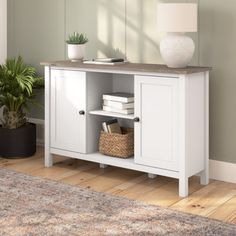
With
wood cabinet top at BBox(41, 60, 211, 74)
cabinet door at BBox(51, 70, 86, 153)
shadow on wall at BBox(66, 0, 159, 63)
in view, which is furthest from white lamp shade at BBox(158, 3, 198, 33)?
cabinet door at BBox(51, 70, 86, 153)

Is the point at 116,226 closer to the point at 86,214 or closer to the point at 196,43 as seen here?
the point at 86,214

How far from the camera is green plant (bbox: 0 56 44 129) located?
3953mm

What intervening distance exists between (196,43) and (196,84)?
0.38 metres

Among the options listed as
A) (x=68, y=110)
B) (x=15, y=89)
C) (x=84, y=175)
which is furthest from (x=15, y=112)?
(x=84, y=175)

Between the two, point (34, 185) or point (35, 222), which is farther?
point (34, 185)

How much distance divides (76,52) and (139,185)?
3.51 feet

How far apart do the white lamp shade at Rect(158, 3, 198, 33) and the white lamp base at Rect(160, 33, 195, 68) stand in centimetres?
8

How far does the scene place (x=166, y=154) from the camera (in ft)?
10.4

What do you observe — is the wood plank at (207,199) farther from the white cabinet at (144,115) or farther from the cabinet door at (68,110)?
the cabinet door at (68,110)

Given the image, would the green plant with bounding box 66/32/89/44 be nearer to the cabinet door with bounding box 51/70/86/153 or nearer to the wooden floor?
the cabinet door with bounding box 51/70/86/153

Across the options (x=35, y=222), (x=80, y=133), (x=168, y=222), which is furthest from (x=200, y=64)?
(x=35, y=222)

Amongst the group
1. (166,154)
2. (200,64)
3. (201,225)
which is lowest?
(201,225)

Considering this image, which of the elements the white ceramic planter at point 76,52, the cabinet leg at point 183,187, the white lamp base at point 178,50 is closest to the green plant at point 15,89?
the white ceramic planter at point 76,52

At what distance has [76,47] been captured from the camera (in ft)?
12.2
